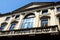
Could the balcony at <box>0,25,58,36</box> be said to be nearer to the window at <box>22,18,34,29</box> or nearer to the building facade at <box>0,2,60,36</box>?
the building facade at <box>0,2,60,36</box>

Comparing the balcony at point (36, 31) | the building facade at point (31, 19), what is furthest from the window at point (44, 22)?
the balcony at point (36, 31)

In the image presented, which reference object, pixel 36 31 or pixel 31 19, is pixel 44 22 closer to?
pixel 31 19

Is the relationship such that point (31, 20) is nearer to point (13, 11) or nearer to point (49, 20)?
point (49, 20)

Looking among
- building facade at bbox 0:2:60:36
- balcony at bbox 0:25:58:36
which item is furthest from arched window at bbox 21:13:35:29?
balcony at bbox 0:25:58:36

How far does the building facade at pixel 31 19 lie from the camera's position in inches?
637

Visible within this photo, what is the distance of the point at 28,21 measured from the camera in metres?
18.8

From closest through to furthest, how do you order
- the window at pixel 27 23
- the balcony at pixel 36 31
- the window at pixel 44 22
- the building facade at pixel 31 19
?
1. the balcony at pixel 36 31
2. the building facade at pixel 31 19
3. the window at pixel 44 22
4. the window at pixel 27 23

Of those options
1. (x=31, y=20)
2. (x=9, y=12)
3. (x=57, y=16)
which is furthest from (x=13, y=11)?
(x=57, y=16)

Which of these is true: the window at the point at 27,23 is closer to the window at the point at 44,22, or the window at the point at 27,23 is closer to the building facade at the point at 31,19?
the building facade at the point at 31,19

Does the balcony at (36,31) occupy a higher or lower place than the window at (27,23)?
lower

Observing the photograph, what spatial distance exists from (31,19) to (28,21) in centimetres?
54

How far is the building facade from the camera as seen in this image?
1619 cm

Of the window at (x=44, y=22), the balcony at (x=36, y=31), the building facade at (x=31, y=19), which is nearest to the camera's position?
the balcony at (x=36, y=31)

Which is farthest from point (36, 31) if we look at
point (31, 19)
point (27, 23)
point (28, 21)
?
point (31, 19)
